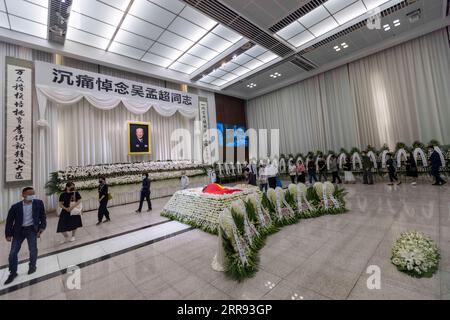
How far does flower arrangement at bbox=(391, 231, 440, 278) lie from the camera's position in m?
2.06

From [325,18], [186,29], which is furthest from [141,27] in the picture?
[325,18]

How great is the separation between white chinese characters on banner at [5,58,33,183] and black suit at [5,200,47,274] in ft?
16.0

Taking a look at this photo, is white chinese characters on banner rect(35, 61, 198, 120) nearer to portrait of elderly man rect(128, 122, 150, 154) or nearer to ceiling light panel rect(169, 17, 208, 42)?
portrait of elderly man rect(128, 122, 150, 154)

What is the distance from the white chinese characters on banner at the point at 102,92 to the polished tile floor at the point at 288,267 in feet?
16.1

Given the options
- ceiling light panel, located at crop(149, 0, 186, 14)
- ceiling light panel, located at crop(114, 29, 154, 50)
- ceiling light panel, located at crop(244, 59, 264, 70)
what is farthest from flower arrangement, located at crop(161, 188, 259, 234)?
ceiling light panel, located at crop(244, 59, 264, 70)

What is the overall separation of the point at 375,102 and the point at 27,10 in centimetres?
1306

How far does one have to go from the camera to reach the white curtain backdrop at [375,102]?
7598 mm

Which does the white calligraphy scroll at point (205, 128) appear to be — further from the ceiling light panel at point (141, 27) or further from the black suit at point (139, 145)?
the ceiling light panel at point (141, 27)

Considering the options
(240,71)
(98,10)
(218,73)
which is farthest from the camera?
(240,71)

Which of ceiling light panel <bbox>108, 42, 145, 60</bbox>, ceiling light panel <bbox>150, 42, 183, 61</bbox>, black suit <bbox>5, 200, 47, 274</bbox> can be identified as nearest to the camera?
black suit <bbox>5, 200, 47, 274</bbox>

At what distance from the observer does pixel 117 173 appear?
7.30 meters

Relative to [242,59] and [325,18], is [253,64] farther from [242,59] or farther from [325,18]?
[325,18]

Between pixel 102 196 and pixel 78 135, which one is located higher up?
pixel 78 135
